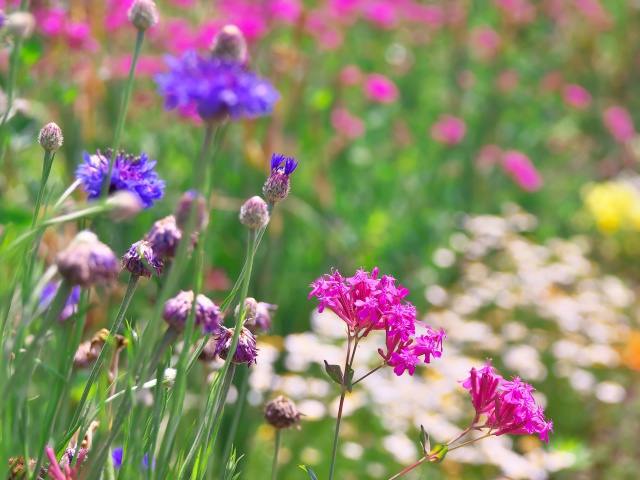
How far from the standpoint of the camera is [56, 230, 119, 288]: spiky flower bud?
50 centimetres

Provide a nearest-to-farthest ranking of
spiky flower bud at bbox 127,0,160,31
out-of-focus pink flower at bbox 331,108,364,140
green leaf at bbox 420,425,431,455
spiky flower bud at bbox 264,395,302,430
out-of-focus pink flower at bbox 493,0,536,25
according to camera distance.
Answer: spiky flower bud at bbox 127,0,160,31
green leaf at bbox 420,425,431,455
spiky flower bud at bbox 264,395,302,430
out-of-focus pink flower at bbox 331,108,364,140
out-of-focus pink flower at bbox 493,0,536,25

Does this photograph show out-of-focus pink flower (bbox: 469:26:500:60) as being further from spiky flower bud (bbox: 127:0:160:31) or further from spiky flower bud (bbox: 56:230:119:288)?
spiky flower bud (bbox: 56:230:119:288)

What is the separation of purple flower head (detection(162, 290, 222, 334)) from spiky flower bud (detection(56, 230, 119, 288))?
61mm

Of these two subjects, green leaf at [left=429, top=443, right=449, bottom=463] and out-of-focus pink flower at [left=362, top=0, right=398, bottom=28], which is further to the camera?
out-of-focus pink flower at [left=362, top=0, right=398, bottom=28]

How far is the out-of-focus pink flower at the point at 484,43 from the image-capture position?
4.09 metres

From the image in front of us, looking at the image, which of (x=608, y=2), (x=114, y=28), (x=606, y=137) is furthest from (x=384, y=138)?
(x=608, y=2)

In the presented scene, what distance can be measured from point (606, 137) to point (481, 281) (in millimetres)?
2571

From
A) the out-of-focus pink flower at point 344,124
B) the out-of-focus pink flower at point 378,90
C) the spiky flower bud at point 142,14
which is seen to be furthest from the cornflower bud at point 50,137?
the out-of-focus pink flower at point 378,90

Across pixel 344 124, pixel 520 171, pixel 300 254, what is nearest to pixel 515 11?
pixel 520 171

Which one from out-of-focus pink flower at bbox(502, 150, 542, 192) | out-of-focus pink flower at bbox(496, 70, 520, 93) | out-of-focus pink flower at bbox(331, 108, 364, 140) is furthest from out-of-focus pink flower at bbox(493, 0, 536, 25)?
out-of-focus pink flower at bbox(331, 108, 364, 140)

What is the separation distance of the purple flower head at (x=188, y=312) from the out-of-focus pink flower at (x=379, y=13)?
2.87 metres

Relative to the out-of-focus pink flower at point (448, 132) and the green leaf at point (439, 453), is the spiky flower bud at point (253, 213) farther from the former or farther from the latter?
the out-of-focus pink flower at point (448, 132)

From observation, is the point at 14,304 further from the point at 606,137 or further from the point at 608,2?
the point at 608,2

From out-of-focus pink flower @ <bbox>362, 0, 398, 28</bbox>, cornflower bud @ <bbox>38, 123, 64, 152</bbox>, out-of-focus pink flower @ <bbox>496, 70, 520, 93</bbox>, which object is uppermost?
out-of-focus pink flower @ <bbox>496, 70, 520, 93</bbox>
